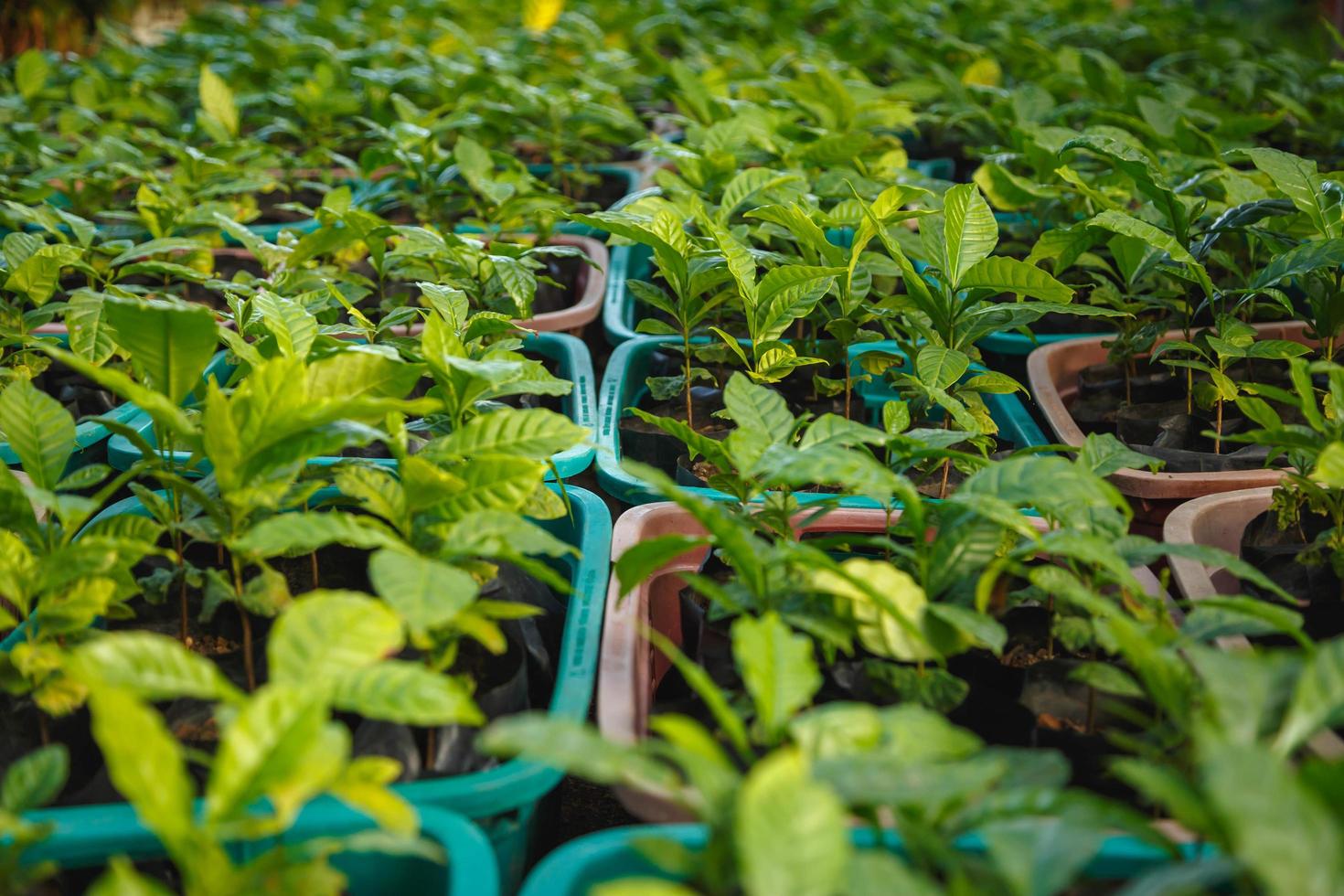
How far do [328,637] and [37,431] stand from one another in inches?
18.0

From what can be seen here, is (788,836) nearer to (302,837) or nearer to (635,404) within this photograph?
(302,837)

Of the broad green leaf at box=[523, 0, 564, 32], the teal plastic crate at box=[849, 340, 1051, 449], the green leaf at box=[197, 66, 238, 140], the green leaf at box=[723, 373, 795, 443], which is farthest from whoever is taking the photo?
the broad green leaf at box=[523, 0, 564, 32]

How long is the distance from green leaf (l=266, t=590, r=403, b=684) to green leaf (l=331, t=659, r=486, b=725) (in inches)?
0.6

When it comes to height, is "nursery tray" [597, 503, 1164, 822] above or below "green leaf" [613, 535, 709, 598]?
below

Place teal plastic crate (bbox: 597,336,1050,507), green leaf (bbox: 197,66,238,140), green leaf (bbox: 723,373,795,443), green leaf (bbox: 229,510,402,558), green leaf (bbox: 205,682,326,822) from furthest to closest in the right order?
1. green leaf (bbox: 197,66,238,140)
2. teal plastic crate (bbox: 597,336,1050,507)
3. green leaf (bbox: 723,373,795,443)
4. green leaf (bbox: 229,510,402,558)
5. green leaf (bbox: 205,682,326,822)

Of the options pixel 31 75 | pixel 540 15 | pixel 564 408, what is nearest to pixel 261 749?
pixel 564 408

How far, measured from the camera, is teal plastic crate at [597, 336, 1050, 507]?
1.26m

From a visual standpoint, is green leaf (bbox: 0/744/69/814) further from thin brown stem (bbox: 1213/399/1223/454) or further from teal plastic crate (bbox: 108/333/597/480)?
thin brown stem (bbox: 1213/399/1223/454)

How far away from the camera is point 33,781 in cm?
77

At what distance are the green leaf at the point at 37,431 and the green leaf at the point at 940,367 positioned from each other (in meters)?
0.87

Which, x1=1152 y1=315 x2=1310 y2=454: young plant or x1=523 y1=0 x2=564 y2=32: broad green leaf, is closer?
x1=1152 y1=315 x2=1310 y2=454: young plant

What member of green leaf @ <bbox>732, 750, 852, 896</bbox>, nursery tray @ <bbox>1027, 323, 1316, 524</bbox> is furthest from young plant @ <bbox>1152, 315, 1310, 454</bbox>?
green leaf @ <bbox>732, 750, 852, 896</bbox>

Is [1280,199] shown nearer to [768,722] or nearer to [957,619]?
[957,619]

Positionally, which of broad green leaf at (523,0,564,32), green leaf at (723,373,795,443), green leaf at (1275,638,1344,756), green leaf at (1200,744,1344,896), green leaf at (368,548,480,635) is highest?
green leaf at (1200,744,1344,896)
